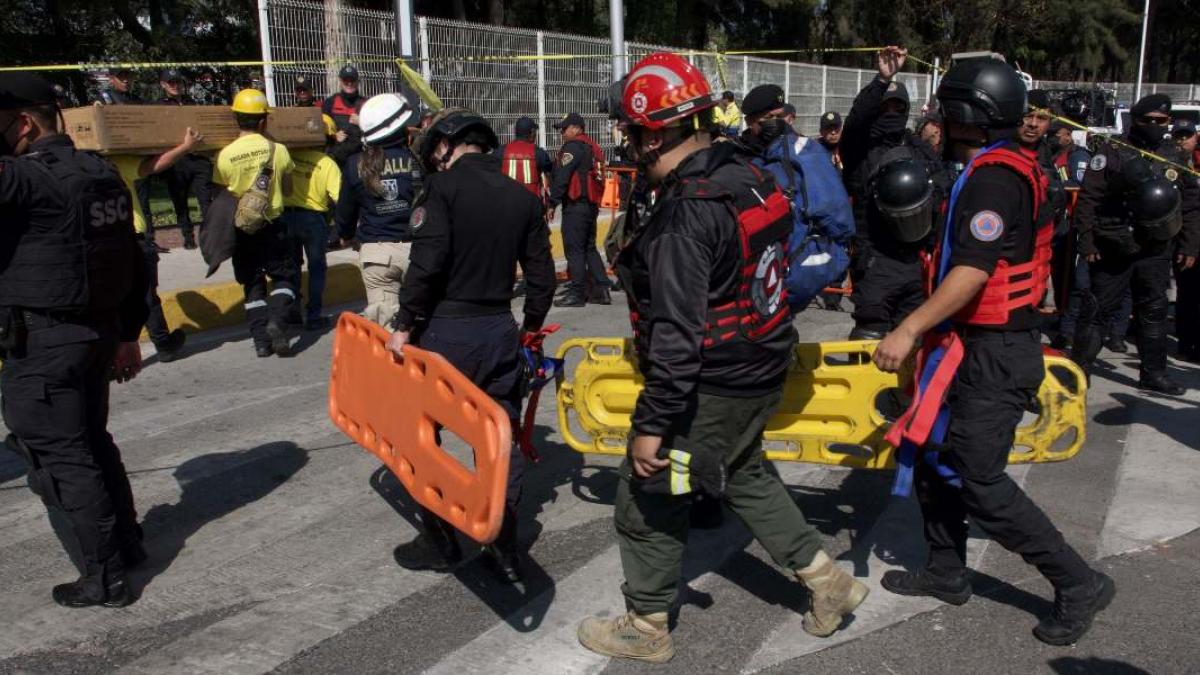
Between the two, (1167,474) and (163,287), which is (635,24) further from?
(1167,474)

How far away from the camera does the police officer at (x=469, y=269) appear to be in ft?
12.7

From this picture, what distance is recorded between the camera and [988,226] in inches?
128

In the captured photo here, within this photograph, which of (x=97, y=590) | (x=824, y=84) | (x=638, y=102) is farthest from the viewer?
(x=824, y=84)

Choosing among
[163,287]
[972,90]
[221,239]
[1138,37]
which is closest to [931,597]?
[972,90]

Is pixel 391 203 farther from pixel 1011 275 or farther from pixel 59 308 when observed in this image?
pixel 1011 275

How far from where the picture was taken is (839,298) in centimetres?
1004

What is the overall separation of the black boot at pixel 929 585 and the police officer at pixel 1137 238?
149 inches

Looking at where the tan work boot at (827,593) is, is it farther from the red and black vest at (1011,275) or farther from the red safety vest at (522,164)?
the red safety vest at (522,164)

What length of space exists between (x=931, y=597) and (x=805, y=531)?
816mm

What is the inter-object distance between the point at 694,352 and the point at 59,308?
2.43m

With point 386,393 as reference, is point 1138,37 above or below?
above

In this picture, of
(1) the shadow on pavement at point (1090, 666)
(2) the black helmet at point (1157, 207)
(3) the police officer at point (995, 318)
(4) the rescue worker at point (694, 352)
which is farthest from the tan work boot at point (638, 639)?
(2) the black helmet at point (1157, 207)

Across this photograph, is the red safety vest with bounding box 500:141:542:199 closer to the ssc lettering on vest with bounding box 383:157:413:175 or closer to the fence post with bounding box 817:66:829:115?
the ssc lettering on vest with bounding box 383:157:413:175

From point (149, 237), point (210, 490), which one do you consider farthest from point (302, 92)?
point (210, 490)
